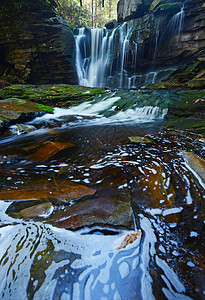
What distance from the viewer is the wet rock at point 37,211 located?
57.9 inches

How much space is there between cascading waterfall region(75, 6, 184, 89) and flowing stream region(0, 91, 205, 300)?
1551 centimetres

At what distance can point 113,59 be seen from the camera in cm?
1658

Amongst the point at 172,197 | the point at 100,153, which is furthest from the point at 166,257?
the point at 100,153

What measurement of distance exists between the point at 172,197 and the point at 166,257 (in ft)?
2.50

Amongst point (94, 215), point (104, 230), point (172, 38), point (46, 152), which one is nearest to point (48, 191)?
point (94, 215)

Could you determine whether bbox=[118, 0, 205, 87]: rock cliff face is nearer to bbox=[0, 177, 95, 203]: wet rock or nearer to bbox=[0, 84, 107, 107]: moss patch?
bbox=[0, 84, 107, 107]: moss patch

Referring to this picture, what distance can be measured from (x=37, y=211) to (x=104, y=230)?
29.5 inches

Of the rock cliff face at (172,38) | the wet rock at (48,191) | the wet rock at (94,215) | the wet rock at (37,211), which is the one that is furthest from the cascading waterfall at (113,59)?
the wet rock at (37,211)

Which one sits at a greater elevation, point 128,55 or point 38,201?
point 128,55

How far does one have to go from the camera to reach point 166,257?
3.71 ft

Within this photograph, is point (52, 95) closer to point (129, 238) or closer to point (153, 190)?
point (153, 190)

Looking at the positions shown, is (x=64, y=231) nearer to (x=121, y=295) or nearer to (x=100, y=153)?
(x=121, y=295)

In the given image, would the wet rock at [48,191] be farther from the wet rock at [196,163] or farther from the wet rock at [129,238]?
the wet rock at [196,163]

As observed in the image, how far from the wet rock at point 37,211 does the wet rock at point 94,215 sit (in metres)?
0.09
